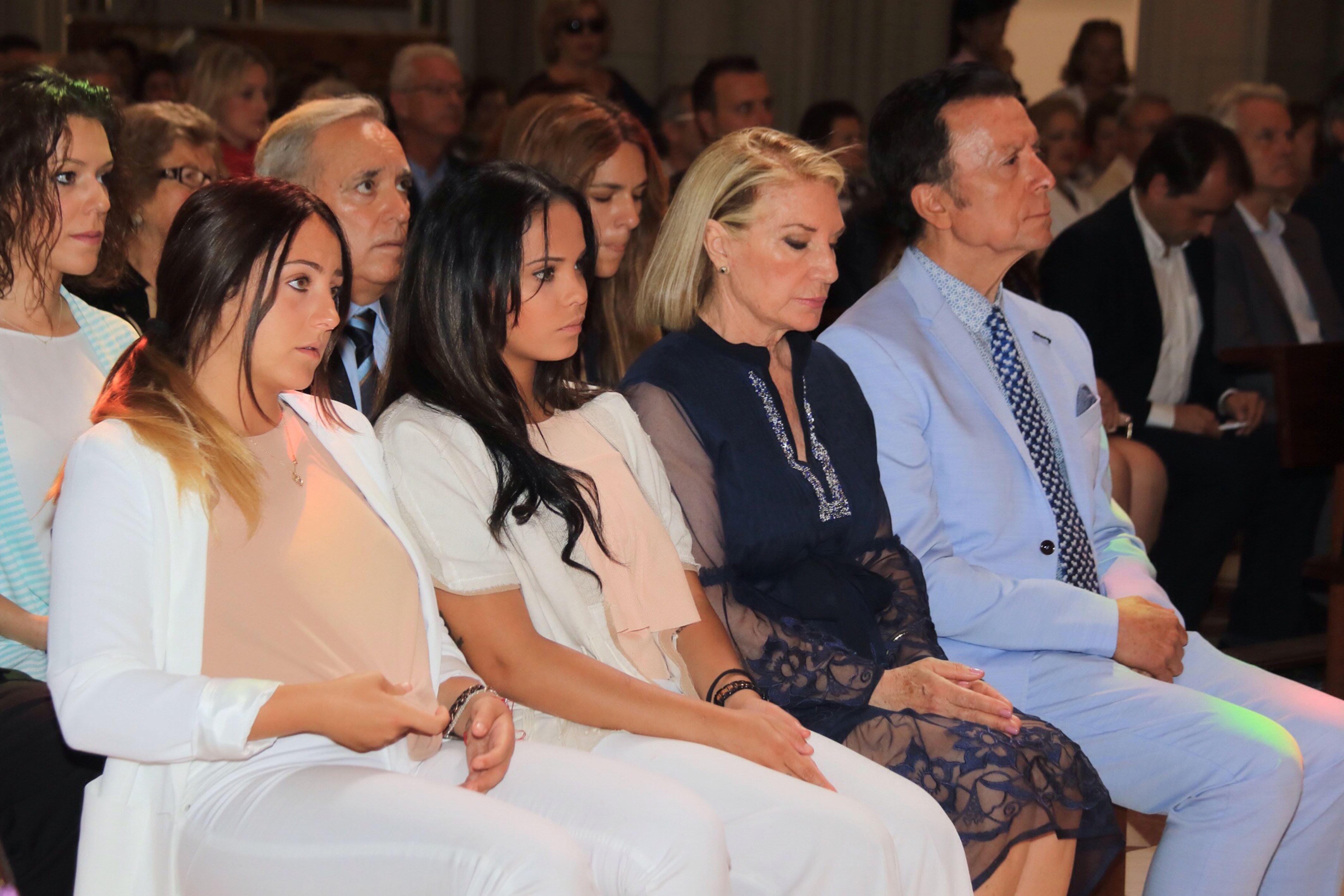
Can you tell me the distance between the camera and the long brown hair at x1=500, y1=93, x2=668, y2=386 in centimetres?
322

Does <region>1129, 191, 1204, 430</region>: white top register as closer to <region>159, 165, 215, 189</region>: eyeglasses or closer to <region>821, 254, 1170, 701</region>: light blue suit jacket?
<region>821, 254, 1170, 701</region>: light blue suit jacket

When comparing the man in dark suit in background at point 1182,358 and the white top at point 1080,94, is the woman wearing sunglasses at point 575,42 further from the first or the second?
the white top at point 1080,94

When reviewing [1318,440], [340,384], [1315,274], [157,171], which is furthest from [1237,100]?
[340,384]

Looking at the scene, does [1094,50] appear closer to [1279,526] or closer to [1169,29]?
[1169,29]

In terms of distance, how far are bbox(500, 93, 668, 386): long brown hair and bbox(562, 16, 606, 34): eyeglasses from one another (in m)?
2.56

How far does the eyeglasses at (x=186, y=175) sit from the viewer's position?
3260 millimetres

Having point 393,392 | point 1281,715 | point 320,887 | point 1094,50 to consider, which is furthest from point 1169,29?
point 320,887

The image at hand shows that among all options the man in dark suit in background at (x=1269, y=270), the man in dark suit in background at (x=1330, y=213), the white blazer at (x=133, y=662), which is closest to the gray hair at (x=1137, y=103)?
the man in dark suit in background at (x=1269, y=270)

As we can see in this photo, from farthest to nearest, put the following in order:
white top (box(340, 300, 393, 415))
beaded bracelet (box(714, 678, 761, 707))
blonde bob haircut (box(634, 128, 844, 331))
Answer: white top (box(340, 300, 393, 415)) → blonde bob haircut (box(634, 128, 844, 331)) → beaded bracelet (box(714, 678, 761, 707))

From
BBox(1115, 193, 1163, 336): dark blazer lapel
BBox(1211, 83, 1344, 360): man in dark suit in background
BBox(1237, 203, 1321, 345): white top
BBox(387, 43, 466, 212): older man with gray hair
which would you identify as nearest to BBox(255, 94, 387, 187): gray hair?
BBox(387, 43, 466, 212): older man with gray hair

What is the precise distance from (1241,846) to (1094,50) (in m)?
5.82

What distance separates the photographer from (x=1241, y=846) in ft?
7.55

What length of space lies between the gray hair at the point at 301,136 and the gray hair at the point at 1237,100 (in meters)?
3.86

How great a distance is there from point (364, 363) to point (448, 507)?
2.44ft
